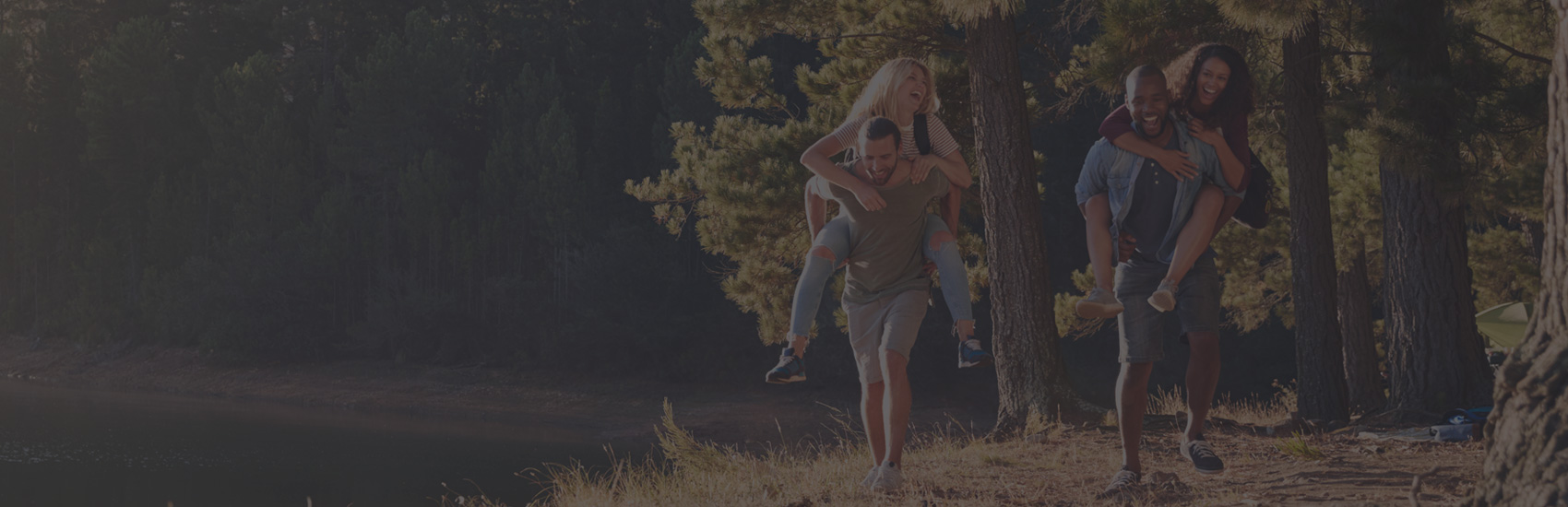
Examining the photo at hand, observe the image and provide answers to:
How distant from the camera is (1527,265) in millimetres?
12242

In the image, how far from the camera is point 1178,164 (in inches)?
150

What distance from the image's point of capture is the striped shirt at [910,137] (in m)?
4.18

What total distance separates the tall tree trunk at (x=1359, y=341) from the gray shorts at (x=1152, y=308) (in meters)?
5.93

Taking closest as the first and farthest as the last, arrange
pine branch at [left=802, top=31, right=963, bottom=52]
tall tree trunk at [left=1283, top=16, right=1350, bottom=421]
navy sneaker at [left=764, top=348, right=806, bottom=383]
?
navy sneaker at [left=764, top=348, right=806, bottom=383], tall tree trunk at [left=1283, top=16, right=1350, bottom=421], pine branch at [left=802, top=31, right=963, bottom=52]

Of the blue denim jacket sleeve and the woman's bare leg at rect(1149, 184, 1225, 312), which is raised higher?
the blue denim jacket sleeve

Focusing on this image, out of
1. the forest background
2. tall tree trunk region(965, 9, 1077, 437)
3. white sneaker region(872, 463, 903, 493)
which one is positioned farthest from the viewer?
the forest background

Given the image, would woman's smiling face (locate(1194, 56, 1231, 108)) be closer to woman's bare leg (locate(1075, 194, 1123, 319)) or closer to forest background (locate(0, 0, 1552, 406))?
woman's bare leg (locate(1075, 194, 1123, 319))

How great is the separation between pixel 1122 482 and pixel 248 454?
23.2 m

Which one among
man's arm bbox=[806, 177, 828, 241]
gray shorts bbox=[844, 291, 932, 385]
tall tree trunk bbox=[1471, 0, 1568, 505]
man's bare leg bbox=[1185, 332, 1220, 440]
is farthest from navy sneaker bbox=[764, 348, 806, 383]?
tall tree trunk bbox=[1471, 0, 1568, 505]

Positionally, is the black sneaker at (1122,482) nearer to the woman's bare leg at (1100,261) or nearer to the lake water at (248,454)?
the woman's bare leg at (1100,261)

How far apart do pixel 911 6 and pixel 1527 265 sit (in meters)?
7.76

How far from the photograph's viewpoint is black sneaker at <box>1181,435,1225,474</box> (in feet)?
13.2

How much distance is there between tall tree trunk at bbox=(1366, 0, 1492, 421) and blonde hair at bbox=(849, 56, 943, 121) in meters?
3.93

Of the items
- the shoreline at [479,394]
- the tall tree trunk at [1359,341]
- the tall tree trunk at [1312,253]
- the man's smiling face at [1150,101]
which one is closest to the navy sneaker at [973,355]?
the man's smiling face at [1150,101]
